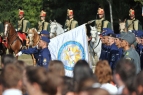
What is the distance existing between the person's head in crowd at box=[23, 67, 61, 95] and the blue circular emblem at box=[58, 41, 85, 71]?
7470 millimetres

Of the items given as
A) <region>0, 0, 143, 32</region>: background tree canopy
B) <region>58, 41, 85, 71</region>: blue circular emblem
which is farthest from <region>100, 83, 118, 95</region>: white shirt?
<region>0, 0, 143, 32</region>: background tree canopy

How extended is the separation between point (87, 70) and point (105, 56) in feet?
19.7

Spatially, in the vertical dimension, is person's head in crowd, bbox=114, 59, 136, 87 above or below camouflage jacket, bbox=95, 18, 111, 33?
below

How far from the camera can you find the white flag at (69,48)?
13156 mm

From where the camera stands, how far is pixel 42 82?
5457mm

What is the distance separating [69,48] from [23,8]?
27612 mm

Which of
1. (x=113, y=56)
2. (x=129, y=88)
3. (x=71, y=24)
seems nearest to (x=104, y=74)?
(x=129, y=88)

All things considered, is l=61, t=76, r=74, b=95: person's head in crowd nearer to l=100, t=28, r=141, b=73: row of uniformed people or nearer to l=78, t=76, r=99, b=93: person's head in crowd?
l=78, t=76, r=99, b=93: person's head in crowd

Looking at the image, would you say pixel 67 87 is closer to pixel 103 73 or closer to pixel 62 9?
pixel 103 73

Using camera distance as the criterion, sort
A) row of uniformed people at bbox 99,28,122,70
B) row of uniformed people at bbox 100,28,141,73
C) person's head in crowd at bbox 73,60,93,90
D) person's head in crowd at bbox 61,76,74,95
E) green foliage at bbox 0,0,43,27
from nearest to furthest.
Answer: person's head in crowd at bbox 73,60,93,90
person's head in crowd at bbox 61,76,74,95
row of uniformed people at bbox 100,28,141,73
row of uniformed people at bbox 99,28,122,70
green foliage at bbox 0,0,43,27

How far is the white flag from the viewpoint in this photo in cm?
1316

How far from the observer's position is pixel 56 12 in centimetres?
3916

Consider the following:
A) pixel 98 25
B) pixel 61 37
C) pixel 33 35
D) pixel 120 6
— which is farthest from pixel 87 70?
pixel 120 6

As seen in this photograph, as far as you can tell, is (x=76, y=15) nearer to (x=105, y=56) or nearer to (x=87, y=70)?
(x=105, y=56)
